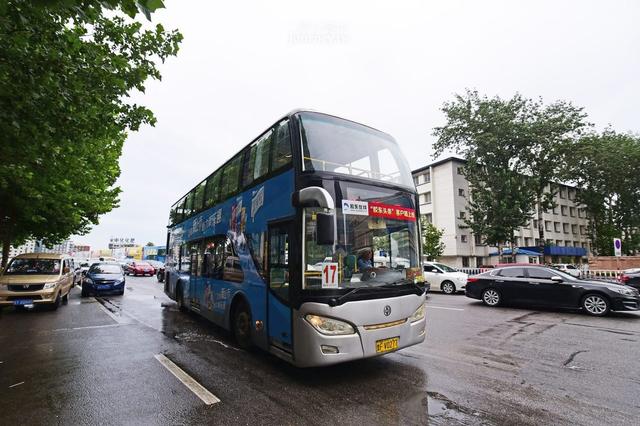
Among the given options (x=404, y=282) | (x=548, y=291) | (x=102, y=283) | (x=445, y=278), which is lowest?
(x=445, y=278)

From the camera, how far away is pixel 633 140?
37625mm

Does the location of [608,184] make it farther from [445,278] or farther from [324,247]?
[324,247]

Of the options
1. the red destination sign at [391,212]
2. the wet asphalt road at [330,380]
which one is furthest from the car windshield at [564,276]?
the red destination sign at [391,212]

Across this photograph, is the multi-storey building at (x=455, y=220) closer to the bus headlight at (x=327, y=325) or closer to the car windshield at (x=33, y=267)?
the bus headlight at (x=327, y=325)

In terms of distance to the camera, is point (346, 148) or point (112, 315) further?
point (112, 315)

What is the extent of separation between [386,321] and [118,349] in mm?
5195

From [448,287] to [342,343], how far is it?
1412cm

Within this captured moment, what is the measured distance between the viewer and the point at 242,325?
604cm

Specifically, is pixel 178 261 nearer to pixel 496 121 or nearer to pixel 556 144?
pixel 496 121

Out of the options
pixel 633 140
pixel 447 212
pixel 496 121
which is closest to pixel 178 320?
pixel 496 121

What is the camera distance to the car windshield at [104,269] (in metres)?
16.0

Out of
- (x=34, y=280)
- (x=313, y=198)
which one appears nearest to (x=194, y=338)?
(x=313, y=198)

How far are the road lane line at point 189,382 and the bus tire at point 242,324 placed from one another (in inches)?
46.9

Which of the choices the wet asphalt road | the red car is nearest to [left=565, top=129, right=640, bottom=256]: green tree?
the wet asphalt road
